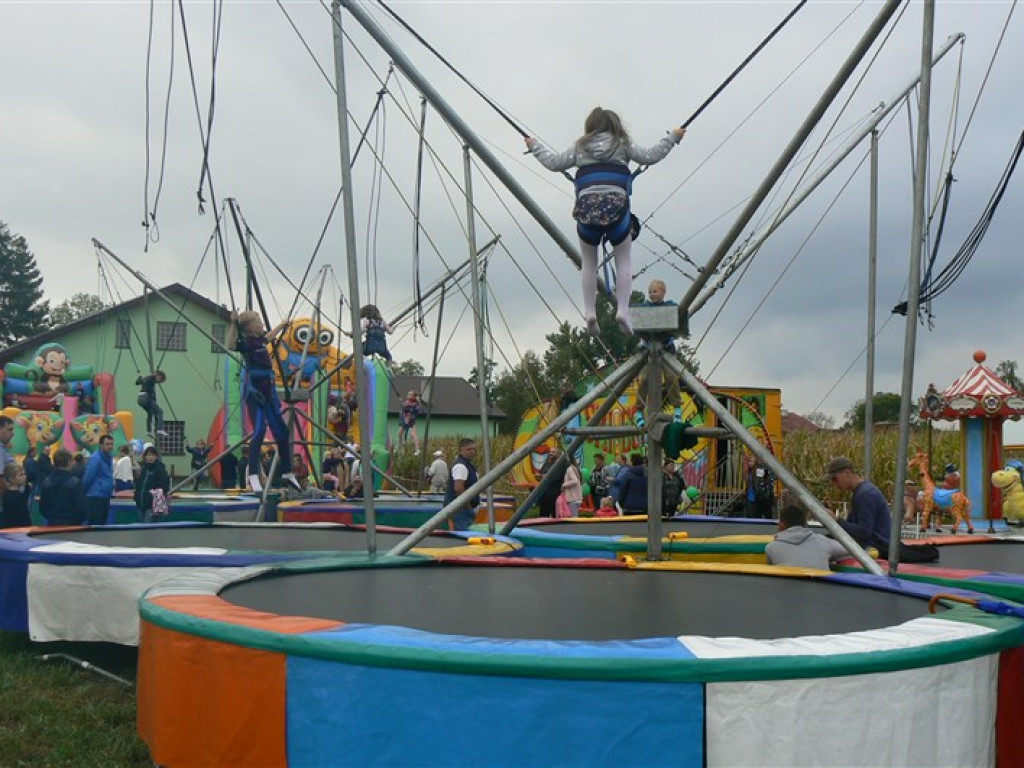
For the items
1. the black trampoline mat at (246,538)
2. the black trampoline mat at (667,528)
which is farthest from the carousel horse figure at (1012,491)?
the black trampoline mat at (246,538)

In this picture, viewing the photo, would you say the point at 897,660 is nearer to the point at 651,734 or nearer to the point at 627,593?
the point at 651,734

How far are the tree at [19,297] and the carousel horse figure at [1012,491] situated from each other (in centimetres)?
3948

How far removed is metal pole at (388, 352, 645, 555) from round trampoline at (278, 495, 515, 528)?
12.7ft

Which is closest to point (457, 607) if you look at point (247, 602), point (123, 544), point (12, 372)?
point (247, 602)

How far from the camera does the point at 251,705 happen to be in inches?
81.4

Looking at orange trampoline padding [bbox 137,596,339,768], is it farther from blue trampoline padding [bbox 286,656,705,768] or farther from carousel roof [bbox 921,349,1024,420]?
carousel roof [bbox 921,349,1024,420]

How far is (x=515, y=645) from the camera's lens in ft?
6.31

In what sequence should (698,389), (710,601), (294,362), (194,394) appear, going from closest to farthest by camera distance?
(710,601) < (698,389) < (294,362) < (194,394)

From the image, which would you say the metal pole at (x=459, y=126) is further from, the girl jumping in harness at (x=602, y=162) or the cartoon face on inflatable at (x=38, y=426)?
the cartoon face on inflatable at (x=38, y=426)

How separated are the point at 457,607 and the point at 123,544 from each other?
257 centimetres

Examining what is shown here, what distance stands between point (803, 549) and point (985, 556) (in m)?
1.58

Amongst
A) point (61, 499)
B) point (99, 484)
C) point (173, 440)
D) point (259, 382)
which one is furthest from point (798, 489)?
point (173, 440)

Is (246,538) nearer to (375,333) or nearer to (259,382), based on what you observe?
(259,382)

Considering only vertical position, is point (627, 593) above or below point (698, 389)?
below
